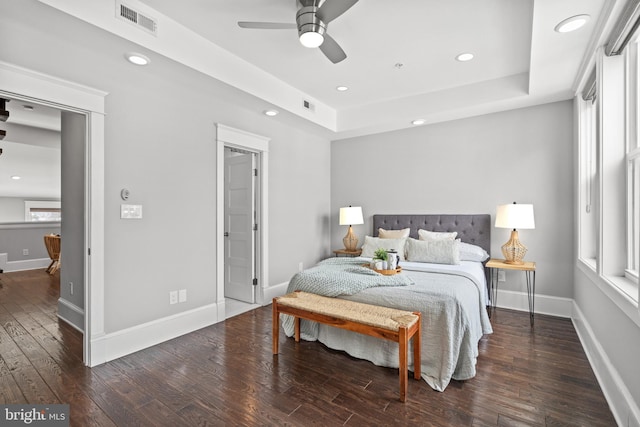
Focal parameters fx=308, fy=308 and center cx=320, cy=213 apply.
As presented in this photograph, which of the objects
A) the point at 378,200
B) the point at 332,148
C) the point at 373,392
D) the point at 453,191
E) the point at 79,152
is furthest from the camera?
the point at 332,148

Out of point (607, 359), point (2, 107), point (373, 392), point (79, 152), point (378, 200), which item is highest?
point (2, 107)

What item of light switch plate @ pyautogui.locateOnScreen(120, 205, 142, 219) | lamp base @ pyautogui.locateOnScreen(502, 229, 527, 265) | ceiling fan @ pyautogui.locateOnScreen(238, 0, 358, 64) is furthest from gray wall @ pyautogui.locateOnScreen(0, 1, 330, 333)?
lamp base @ pyautogui.locateOnScreen(502, 229, 527, 265)

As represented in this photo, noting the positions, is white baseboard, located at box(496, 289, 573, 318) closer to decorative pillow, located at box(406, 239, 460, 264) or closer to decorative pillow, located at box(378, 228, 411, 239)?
decorative pillow, located at box(406, 239, 460, 264)

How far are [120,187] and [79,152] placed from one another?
970 mm

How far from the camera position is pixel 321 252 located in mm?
5332

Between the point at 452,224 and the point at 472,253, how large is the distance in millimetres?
614

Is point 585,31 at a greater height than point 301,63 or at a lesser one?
lesser

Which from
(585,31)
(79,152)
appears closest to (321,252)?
(79,152)

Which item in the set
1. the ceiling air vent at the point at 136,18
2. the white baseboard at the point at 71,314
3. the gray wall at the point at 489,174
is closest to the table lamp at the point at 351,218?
the gray wall at the point at 489,174

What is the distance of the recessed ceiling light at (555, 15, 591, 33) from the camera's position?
211 centimetres

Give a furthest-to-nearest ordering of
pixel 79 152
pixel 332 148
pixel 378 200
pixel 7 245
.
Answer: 1. pixel 7 245
2. pixel 332 148
3. pixel 378 200
4. pixel 79 152

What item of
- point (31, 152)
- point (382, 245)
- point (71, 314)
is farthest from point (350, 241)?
point (31, 152)

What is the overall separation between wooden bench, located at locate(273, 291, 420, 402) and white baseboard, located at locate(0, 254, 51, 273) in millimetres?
6970

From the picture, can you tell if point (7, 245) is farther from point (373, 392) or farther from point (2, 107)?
point (373, 392)
